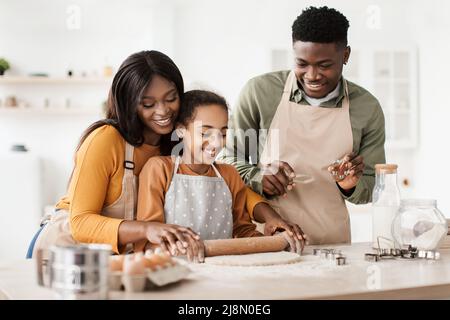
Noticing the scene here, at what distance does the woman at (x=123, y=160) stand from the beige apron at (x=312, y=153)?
0.26 m

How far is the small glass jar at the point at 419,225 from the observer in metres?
1.80

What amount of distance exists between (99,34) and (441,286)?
484cm

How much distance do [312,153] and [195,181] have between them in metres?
0.53

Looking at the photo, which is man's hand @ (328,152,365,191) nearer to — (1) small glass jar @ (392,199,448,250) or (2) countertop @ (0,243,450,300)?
(1) small glass jar @ (392,199,448,250)

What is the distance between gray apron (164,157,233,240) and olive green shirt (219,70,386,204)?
0.83 ft

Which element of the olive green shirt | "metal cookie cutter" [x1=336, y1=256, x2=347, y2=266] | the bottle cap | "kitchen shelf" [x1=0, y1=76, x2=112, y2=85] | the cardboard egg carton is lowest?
"metal cookie cutter" [x1=336, y1=256, x2=347, y2=266]

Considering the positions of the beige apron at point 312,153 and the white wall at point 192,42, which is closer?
the beige apron at point 312,153

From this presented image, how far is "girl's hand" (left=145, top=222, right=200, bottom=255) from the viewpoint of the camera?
5.49 feet

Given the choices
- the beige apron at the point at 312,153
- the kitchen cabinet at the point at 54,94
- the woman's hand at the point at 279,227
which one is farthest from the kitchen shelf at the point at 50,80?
the woman's hand at the point at 279,227

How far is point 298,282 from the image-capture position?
1.44 m

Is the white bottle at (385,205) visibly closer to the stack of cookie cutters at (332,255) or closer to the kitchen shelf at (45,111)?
the stack of cookie cutters at (332,255)

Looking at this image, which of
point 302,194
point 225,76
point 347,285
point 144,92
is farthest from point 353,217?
point 347,285

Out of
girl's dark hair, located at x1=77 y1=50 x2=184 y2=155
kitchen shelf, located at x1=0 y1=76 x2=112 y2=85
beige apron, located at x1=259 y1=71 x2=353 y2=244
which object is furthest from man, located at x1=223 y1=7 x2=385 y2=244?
kitchen shelf, located at x1=0 y1=76 x2=112 y2=85
